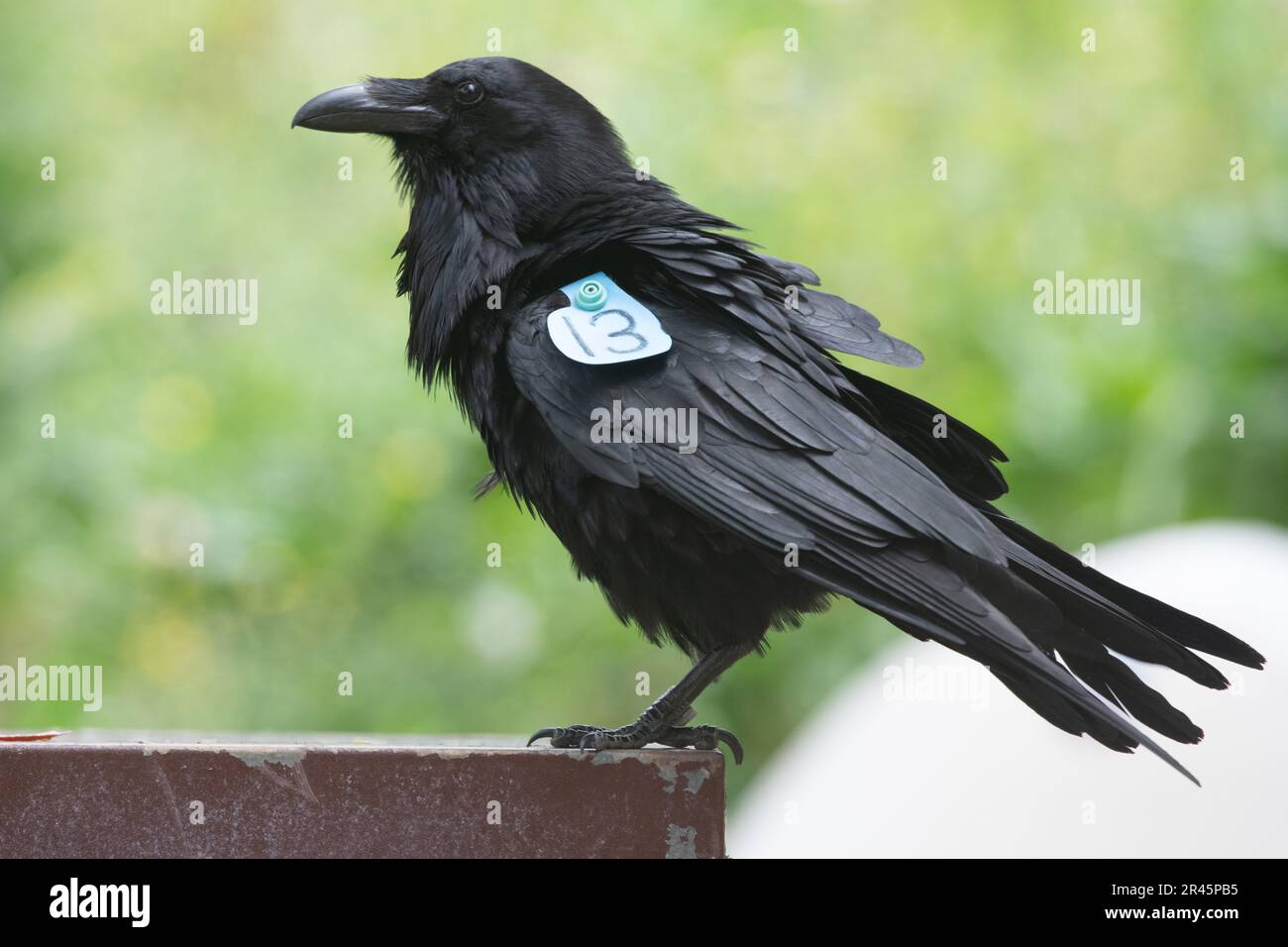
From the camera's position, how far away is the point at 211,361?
25.0ft

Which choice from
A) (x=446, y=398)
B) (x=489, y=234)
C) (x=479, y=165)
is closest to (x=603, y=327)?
(x=489, y=234)

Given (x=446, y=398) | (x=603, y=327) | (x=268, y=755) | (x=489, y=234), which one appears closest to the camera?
(x=268, y=755)

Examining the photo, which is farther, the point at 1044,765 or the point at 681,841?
the point at 1044,765

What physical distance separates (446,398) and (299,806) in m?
4.46

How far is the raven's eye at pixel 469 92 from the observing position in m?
3.96

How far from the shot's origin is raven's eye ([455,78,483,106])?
13.0 ft

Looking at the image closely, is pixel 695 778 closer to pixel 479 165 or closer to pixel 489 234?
pixel 489 234

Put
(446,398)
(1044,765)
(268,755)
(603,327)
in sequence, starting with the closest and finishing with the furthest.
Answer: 1. (268,755)
2. (603,327)
3. (1044,765)
4. (446,398)

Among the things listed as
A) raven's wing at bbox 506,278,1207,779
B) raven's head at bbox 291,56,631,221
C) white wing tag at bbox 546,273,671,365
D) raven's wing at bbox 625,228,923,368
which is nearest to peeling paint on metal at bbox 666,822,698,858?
raven's wing at bbox 506,278,1207,779

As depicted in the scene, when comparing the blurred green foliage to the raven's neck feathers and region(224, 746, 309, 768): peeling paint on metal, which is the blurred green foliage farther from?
region(224, 746, 309, 768): peeling paint on metal

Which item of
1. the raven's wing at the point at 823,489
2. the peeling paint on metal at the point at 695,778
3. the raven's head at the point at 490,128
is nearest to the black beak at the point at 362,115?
the raven's head at the point at 490,128

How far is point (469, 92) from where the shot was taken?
13.0ft

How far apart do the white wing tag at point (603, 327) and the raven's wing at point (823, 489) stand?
0.21 ft

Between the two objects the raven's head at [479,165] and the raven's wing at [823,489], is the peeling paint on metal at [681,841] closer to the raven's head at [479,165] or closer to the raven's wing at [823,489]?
the raven's wing at [823,489]
